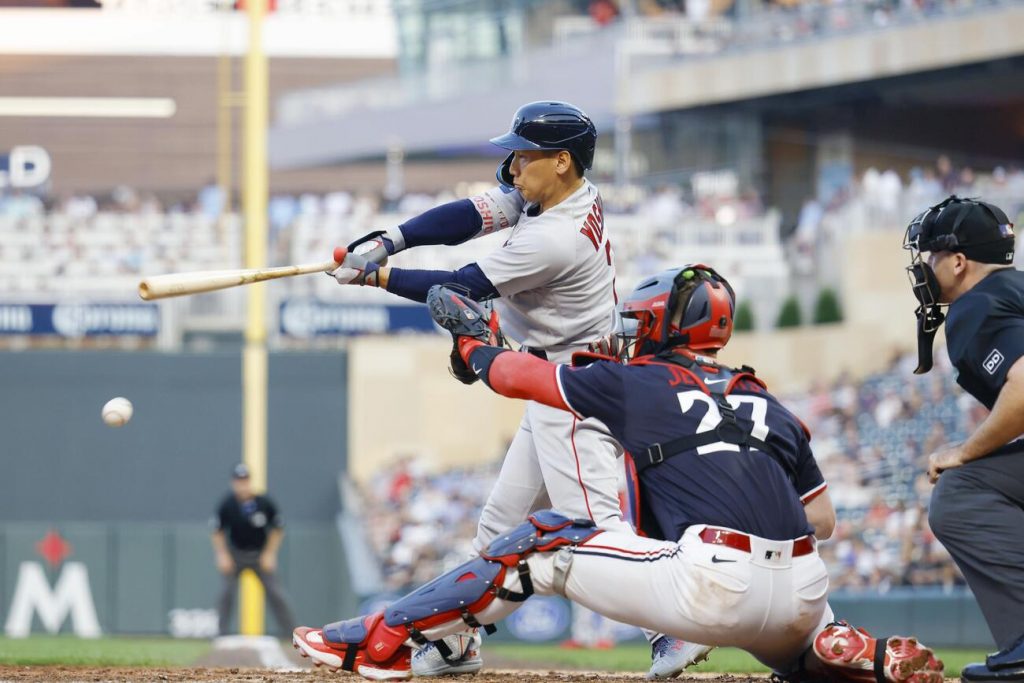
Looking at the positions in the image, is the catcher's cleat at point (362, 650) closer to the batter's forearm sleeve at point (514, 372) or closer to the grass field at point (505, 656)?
the batter's forearm sleeve at point (514, 372)

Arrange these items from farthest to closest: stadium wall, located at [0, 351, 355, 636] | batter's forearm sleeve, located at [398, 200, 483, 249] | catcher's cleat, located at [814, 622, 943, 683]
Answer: stadium wall, located at [0, 351, 355, 636] → batter's forearm sleeve, located at [398, 200, 483, 249] → catcher's cleat, located at [814, 622, 943, 683]

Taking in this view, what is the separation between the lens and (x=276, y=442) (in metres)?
17.0

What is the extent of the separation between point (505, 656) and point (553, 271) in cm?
606

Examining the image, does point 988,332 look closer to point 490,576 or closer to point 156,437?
point 490,576

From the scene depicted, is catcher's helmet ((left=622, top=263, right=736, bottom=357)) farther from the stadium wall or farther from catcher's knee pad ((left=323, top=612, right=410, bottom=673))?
the stadium wall

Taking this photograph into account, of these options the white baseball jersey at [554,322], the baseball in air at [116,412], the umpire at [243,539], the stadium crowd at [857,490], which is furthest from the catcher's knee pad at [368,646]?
the stadium crowd at [857,490]

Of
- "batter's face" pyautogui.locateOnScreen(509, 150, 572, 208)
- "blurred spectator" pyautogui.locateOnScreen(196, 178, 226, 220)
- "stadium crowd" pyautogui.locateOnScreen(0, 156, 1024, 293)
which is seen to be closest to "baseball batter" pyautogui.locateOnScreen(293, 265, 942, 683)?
"batter's face" pyautogui.locateOnScreen(509, 150, 572, 208)

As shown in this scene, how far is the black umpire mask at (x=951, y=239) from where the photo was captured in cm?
493

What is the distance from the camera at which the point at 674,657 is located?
17.3ft

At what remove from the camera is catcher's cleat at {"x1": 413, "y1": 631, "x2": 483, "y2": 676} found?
494cm

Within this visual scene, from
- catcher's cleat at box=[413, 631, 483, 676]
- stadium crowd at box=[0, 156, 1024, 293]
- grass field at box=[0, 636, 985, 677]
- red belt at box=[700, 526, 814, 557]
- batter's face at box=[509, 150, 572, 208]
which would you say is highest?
stadium crowd at box=[0, 156, 1024, 293]

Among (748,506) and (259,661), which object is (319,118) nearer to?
(259,661)

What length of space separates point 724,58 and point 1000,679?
20.3m

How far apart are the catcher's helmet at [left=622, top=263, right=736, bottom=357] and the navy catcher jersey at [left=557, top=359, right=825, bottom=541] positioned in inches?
5.4
